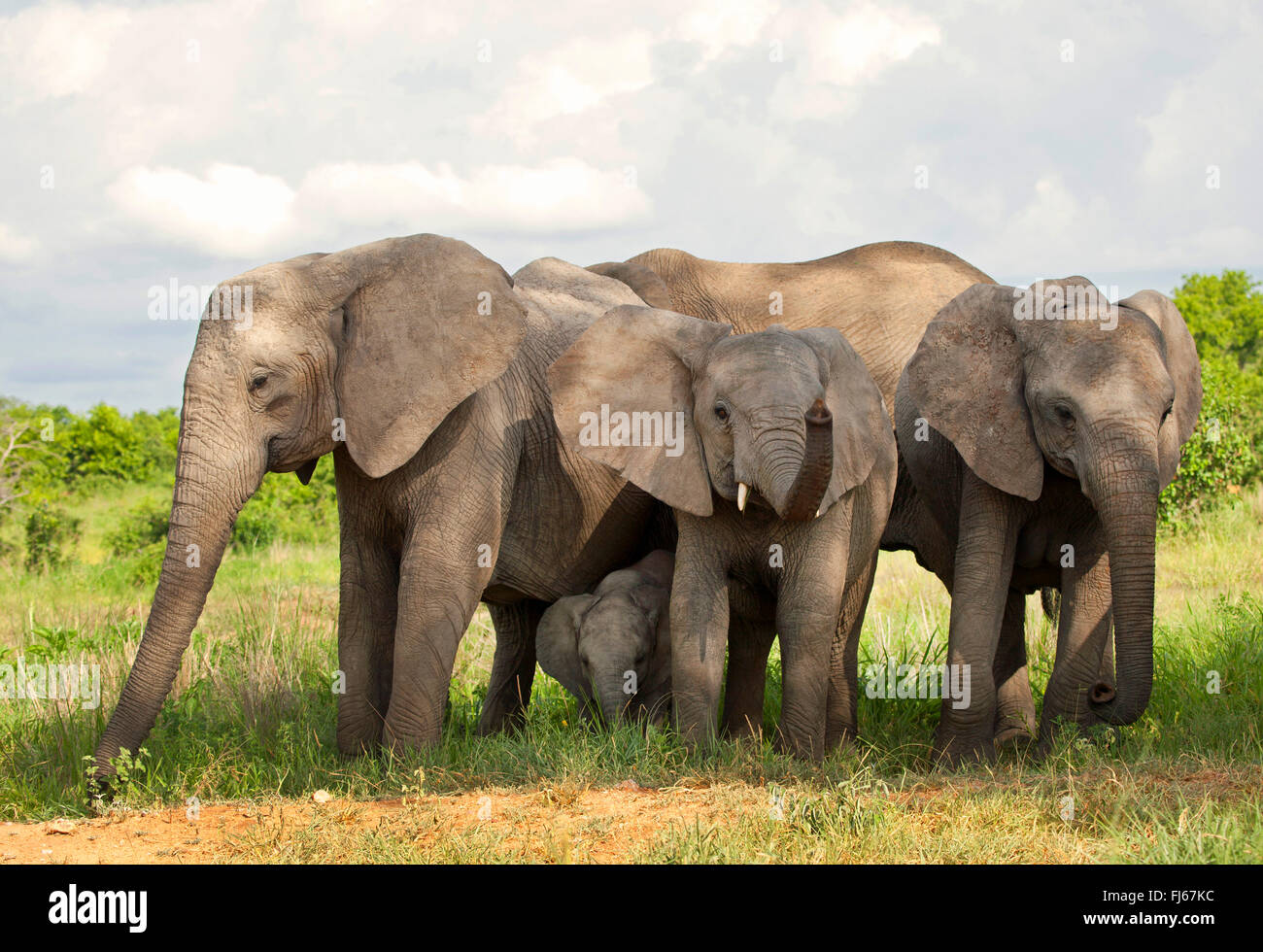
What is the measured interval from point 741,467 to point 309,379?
7.23 feet

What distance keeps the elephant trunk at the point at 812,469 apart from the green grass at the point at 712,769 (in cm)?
120

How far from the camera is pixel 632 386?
7.43 metres

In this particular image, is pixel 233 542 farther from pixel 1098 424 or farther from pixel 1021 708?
pixel 1098 424

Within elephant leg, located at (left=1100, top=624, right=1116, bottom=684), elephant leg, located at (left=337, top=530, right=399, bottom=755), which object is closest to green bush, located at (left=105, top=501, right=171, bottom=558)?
elephant leg, located at (left=337, top=530, right=399, bottom=755)

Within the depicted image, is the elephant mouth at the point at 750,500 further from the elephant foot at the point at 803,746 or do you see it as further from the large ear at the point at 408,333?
the large ear at the point at 408,333

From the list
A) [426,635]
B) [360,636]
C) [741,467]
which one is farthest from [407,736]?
[741,467]

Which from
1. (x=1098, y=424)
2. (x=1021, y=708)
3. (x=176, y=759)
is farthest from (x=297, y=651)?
(x=1098, y=424)

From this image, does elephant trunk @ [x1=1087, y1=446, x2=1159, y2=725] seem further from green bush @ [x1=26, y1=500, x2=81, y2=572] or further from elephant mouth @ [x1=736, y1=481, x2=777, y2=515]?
green bush @ [x1=26, y1=500, x2=81, y2=572]

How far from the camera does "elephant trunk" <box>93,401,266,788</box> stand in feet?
22.1

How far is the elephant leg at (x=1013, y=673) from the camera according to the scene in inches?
339

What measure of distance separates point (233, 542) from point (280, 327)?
14462 millimetres

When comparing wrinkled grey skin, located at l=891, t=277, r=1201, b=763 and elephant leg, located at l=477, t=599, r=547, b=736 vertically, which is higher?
wrinkled grey skin, located at l=891, t=277, r=1201, b=763

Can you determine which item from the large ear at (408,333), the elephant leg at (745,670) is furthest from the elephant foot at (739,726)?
the large ear at (408,333)

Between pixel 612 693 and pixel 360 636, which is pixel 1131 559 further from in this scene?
pixel 360 636
